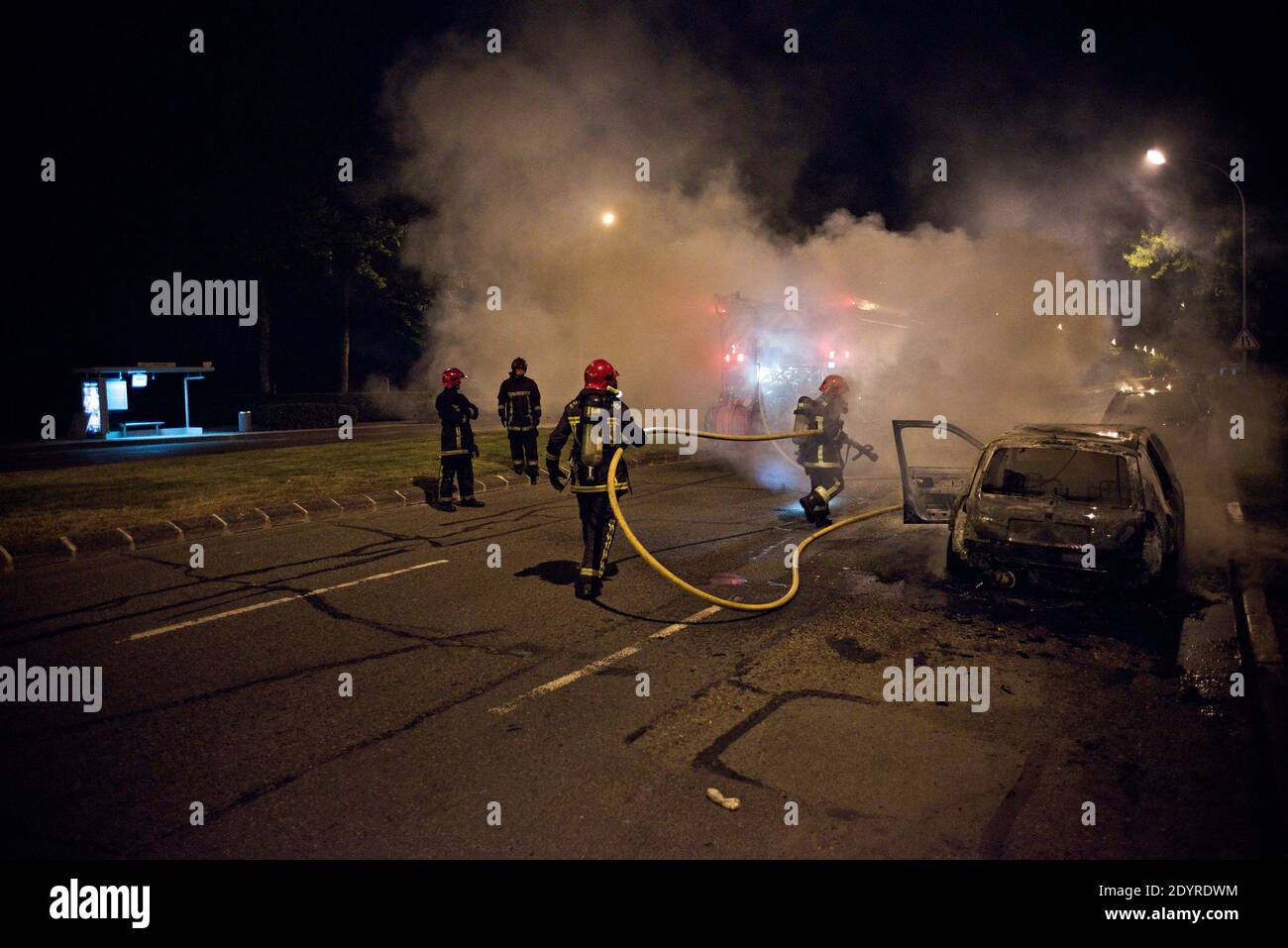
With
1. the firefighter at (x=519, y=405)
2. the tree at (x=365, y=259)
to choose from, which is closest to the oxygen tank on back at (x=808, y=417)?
the firefighter at (x=519, y=405)

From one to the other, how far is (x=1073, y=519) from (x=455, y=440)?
713 cm

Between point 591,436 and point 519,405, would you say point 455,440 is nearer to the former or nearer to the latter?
point 519,405

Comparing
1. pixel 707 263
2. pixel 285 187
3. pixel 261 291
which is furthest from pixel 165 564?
pixel 261 291

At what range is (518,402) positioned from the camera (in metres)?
10.8

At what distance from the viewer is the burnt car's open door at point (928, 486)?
724 centimetres

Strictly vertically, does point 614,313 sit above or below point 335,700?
above

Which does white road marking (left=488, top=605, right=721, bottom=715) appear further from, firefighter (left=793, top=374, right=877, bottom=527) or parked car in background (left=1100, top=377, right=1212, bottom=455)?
parked car in background (left=1100, top=377, right=1212, bottom=455)

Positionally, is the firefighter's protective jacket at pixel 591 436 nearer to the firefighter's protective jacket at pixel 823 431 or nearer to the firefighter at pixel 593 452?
the firefighter at pixel 593 452

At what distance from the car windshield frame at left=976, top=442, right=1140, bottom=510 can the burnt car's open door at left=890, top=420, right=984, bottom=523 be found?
60 cm

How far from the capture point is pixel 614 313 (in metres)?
22.3

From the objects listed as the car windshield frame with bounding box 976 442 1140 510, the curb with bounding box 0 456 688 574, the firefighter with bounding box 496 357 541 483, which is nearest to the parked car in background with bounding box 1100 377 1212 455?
the car windshield frame with bounding box 976 442 1140 510

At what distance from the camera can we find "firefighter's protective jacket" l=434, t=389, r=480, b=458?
9945 millimetres

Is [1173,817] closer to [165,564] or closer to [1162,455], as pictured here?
[1162,455]

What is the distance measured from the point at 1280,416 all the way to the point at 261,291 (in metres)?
32.9
